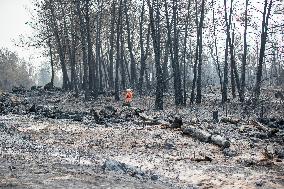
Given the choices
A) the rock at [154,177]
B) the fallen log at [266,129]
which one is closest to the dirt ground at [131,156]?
the rock at [154,177]

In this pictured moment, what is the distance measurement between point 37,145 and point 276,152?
6.73 metres

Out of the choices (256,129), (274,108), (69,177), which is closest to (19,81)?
(274,108)

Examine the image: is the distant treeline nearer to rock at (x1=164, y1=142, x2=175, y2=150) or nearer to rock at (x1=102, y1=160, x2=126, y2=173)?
rock at (x1=164, y1=142, x2=175, y2=150)

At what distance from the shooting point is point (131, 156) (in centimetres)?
1027

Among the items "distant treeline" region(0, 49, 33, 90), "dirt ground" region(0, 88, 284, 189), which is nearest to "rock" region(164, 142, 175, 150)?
"dirt ground" region(0, 88, 284, 189)

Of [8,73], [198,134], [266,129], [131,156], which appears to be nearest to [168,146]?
[131,156]

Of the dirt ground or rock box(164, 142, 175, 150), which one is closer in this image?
the dirt ground

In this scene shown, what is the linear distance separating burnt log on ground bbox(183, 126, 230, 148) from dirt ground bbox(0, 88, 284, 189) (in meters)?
0.15

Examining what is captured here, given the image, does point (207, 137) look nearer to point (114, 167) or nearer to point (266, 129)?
point (266, 129)

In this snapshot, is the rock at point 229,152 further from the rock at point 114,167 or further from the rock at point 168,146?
the rock at point 114,167

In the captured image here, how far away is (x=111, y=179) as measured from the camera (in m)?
7.64

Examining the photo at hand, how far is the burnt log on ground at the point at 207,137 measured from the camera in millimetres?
11469

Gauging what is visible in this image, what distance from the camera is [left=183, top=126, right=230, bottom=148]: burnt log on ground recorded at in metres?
11.5

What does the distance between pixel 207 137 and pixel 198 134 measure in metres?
0.53
